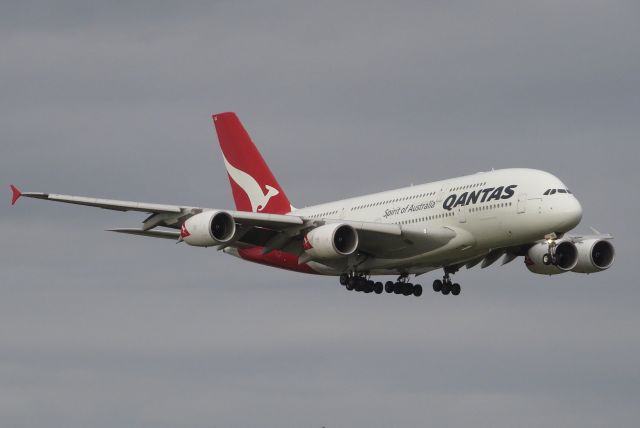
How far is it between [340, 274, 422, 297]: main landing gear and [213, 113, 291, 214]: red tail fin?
788 cm

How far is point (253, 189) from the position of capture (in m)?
92.2

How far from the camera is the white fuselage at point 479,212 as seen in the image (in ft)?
245

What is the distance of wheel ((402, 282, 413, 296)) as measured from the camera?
84.9 metres

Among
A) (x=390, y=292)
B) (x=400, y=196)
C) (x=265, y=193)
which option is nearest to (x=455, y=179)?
(x=400, y=196)

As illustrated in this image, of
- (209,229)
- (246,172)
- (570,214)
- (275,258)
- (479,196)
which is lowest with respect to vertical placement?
(209,229)

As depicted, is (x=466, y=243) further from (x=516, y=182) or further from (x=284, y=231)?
(x=284, y=231)

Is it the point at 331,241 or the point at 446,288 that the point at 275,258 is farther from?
the point at 331,241

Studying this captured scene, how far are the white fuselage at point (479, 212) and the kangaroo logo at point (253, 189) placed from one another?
33.9ft

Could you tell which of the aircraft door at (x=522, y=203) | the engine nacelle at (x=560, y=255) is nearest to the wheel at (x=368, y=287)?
the engine nacelle at (x=560, y=255)

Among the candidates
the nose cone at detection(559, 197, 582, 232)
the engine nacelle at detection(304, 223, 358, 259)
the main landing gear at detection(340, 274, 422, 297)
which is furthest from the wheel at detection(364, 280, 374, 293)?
the nose cone at detection(559, 197, 582, 232)

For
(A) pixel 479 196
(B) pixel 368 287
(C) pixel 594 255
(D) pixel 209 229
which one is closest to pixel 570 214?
(A) pixel 479 196

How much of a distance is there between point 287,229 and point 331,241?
11.6ft

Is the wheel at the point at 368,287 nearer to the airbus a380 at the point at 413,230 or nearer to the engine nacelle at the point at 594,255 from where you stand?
the airbus a380 at the point at 413,230

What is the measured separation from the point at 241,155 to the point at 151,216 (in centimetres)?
1654
